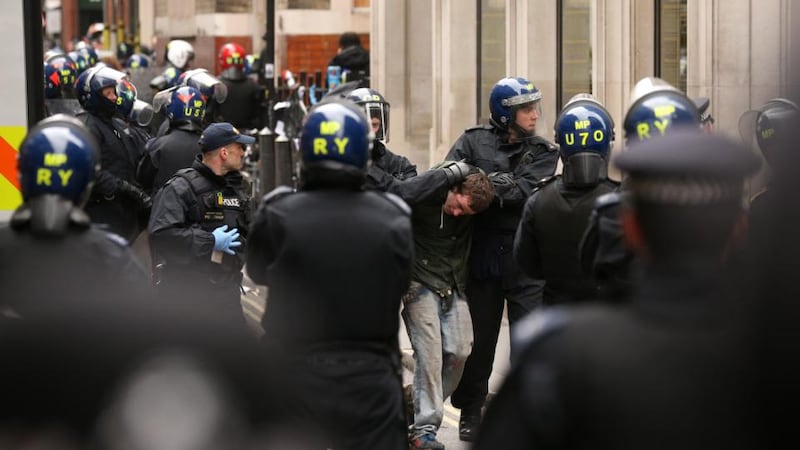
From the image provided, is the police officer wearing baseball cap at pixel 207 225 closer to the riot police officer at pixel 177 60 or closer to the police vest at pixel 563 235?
the police vest at pixel 563 235

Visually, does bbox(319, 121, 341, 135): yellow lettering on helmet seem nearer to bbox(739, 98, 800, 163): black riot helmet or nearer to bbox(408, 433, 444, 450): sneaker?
bbox(739, 98, 800, 163): black riot helmet

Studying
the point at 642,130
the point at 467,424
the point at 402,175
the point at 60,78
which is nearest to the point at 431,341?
the point at 467,424

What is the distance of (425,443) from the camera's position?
9.82 meters

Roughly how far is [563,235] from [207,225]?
233cm

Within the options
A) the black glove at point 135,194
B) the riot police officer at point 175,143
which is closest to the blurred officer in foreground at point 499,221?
the riot police officer at point 175,143

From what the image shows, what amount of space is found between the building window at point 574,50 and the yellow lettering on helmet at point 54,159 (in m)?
13.5

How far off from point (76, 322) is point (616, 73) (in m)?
14.9

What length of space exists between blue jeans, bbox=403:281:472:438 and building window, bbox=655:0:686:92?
6998mm

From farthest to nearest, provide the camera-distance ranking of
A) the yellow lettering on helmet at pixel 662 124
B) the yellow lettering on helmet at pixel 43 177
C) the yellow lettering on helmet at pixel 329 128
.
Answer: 1. the yellow lettering on helmet at pixel 662 124
2. the yellow lettering on helmet at pixel 329 128
3. the yellow lettering on helmet at pixel 43 177

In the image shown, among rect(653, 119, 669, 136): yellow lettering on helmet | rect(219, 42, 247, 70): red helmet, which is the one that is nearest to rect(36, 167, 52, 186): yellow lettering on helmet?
rect(653, 119, 669, 136): yellow lettering on helmet

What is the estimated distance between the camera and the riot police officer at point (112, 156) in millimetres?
12258

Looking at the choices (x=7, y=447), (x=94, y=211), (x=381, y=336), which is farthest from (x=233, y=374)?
(x=94, y=211)

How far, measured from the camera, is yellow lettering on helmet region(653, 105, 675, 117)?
7.04 metres

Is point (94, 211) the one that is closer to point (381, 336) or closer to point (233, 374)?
point (381, 336)
